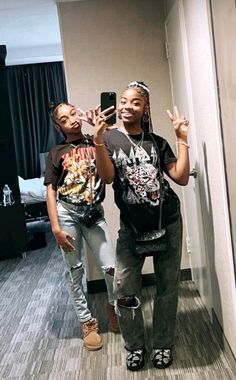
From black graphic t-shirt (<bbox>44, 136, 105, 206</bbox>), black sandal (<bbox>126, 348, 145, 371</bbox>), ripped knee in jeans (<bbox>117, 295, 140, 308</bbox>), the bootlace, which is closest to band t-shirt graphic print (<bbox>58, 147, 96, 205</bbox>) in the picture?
black graphic t-shirt (<bbox>44, 136, 105, 206</bbox>)

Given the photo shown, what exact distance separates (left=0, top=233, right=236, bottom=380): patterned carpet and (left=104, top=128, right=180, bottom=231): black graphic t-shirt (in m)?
0.70

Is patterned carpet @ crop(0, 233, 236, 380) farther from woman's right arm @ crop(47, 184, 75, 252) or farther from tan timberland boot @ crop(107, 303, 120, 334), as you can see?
woman's right arm @ crop(47, 184, 75, 252)

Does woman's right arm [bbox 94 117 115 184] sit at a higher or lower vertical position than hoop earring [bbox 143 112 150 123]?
lower

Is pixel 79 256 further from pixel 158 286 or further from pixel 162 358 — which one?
pixel 162 358

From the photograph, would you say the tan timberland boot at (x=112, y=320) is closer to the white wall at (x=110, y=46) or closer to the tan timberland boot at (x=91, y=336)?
the tan timberland boot at (x=91, y=336)

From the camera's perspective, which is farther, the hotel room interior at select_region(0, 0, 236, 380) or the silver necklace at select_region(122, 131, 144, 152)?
the silver necklace at select_region(122, 131, 144, 152)

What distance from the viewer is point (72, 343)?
2.45 metres

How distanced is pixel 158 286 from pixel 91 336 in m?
0.55

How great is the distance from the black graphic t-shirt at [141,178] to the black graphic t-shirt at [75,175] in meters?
0.34

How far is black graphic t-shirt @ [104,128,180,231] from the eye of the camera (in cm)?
192

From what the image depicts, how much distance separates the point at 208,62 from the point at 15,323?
199cm

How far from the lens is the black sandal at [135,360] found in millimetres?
2074

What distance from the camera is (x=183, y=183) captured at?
195cm

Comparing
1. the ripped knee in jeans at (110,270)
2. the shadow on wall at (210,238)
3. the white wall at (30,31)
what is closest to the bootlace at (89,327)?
the ripped knee in jeans at (110,270)
